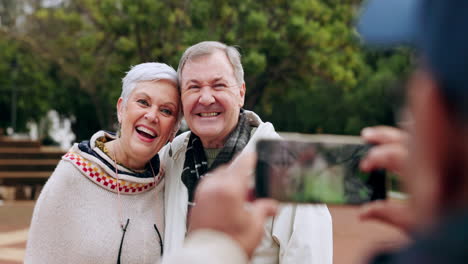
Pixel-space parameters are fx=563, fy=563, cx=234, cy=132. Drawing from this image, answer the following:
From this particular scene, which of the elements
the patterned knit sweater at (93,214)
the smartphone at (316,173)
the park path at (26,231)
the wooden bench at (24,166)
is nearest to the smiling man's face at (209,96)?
the patterned knit sweater at (93,214)

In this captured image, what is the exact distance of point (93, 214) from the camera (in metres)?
2.56

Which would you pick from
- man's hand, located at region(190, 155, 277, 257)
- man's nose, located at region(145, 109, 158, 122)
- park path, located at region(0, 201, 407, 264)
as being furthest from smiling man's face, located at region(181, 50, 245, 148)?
park path, located at region(0, 201, 407, 264)

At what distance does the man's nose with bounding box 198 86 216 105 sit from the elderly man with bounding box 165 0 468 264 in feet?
6.75

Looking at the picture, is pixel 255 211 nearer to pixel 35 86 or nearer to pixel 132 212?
pixel 132 212

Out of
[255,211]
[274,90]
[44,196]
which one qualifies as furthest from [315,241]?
[274,90]

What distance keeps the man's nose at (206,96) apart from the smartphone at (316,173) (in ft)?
5.92

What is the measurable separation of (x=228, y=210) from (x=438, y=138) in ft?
0.83

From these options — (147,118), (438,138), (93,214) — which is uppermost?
(438,138)

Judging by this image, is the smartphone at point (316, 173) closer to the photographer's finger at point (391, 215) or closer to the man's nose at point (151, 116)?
the photographer's finger at point (391, 215)

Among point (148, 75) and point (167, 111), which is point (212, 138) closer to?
point (167, 111)

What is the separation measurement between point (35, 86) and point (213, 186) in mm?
22331

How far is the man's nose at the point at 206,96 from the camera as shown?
2.56 m

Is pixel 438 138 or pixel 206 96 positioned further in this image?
pixel 206 96

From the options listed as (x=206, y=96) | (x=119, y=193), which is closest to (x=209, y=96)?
(x=206, y=96)
